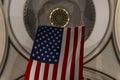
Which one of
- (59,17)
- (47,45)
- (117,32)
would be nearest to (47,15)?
(59,17)

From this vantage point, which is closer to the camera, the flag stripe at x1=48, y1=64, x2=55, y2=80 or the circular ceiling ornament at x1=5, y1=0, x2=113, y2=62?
the flag stripe at x1=48, y1=64, x2=55, y2=80

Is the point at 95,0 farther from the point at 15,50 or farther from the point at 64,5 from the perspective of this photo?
the point at 15,50

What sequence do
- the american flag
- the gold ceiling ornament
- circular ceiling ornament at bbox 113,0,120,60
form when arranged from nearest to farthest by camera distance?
the american flag
circular ceiling ornament at bbox 113,0,120,60
the gold ceiling ornament

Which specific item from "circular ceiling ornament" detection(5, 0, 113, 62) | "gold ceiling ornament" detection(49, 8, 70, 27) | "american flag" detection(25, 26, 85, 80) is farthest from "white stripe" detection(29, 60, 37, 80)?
"gold ceiling ornament" detection(49, 8, 70, 27)

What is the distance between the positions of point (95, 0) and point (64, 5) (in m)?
0.49

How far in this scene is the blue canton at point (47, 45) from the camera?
412cm

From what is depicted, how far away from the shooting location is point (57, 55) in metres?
4.13

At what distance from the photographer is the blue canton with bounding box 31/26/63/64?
4.12 meters

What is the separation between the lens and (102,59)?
15.9ft

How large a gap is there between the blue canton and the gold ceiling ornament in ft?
1.98

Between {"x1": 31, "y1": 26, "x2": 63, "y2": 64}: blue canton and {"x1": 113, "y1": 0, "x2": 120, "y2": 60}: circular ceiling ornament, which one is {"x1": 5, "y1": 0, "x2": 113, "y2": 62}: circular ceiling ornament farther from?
{"x1": 31, "y1": 26, "x2": 63, "y2": 64}: blue canton

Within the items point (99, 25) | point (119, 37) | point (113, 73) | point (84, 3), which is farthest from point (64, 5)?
point (113, 73)

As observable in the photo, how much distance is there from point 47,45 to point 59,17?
2.73ft

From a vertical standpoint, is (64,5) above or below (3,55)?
above
